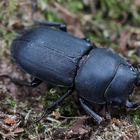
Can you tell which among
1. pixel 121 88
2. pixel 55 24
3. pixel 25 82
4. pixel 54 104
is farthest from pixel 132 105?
pixel 55 24

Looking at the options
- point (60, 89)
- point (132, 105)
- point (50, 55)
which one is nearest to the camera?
point (132, 105)

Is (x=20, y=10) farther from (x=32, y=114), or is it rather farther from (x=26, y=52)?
(x=32, y=114)

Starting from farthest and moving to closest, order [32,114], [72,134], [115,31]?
[115,31] → [32,114] → [72,134]

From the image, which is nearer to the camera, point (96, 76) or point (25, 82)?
point (96, 76)

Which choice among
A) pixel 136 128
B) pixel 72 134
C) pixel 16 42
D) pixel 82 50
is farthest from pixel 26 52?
pixel 136 128

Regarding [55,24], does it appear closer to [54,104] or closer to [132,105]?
[54,104]

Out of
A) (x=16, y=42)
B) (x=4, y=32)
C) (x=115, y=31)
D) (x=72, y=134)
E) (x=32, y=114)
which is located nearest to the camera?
(x=72, y=134)
